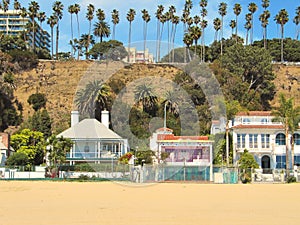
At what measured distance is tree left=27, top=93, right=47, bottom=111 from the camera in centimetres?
7700

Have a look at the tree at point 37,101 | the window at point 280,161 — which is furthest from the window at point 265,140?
the tree at point 37,101

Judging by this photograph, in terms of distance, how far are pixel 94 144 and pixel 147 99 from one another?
55.5ft

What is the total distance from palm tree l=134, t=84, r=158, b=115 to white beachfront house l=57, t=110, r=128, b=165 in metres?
14.2

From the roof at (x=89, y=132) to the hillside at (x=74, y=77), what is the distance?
28.1m

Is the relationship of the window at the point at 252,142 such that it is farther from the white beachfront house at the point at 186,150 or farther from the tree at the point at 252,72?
the tree at the point at 252,72

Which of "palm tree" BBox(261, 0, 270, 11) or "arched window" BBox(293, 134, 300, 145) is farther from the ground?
"palm tree" BBox(261, 0, 270, 11)

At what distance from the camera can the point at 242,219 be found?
15.1m

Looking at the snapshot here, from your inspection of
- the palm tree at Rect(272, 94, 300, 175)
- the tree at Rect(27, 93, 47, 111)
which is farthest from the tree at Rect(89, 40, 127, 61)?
the palm tree at Rect(272, 94, 300, 175)

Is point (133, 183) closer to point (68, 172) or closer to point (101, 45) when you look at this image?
point (68, 172)

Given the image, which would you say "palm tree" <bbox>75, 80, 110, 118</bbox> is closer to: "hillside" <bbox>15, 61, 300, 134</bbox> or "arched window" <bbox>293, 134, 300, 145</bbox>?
"hillside" <bbox>15, 61, 300, 134</bbox>

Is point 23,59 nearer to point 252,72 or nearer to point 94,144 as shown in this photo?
point 252,72

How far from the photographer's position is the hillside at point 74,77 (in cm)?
7956

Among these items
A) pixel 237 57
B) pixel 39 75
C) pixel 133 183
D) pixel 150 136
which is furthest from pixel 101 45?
pixel 133 183

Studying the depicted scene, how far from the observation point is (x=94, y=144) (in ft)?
156
